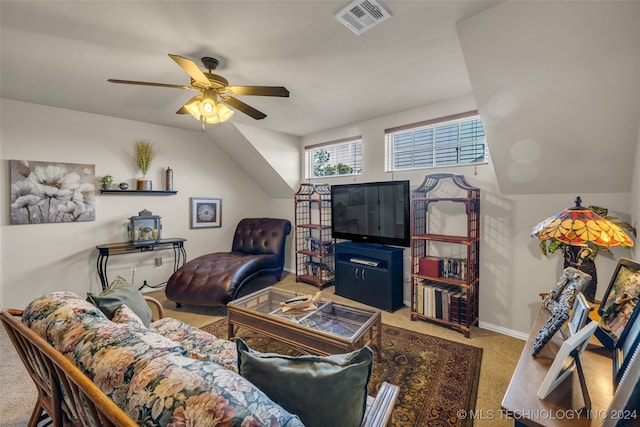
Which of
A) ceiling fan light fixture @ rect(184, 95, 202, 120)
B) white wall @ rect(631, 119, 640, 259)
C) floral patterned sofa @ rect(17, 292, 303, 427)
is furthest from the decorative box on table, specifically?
white wall @ rect(631, 119, 640, 259)

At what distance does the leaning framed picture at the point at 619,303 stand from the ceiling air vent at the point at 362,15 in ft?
5.87

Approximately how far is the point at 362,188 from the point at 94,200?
350 cm

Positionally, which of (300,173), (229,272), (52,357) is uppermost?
(300,173)

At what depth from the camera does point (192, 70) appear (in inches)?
69.2

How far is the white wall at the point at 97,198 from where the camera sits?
3.02 m

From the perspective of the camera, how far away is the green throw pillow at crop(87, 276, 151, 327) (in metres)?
1.48

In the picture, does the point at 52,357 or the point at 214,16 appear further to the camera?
the point at 214,16

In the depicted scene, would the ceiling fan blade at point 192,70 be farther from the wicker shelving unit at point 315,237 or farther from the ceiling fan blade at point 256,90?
the wicker shelving unit at point 315,237

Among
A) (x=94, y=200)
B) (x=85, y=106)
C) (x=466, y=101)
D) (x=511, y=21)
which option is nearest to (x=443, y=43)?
(x=511, y=21)

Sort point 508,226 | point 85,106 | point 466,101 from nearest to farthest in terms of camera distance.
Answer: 1. point 508,226
2. point 466,101
3. point 85,106

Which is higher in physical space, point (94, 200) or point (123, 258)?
point (94, 200)

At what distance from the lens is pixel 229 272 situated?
130 inches

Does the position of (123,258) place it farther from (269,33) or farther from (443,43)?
(443,43)

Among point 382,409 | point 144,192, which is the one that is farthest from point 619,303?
point 144,192
